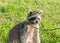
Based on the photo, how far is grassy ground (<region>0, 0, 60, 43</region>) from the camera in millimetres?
10512

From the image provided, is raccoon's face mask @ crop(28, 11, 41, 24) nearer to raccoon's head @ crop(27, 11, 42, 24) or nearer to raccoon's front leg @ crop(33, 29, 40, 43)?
raccoon's head @ crop(27, 11, 42, 24)

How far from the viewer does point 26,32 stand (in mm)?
9586

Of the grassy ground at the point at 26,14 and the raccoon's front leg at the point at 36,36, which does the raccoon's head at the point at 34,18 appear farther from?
the raccoon's front leg at the point at 36,36

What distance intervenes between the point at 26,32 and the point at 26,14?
3.36 meters

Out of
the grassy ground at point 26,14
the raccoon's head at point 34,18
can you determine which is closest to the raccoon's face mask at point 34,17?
the raccoon's head at point 34,18

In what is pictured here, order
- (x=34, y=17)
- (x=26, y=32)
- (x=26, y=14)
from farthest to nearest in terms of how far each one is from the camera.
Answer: (x=26, y=14), (x=26, y=32), (x=34, y=17)

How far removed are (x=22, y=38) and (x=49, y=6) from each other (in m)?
5.91

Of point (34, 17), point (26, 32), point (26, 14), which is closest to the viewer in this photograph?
point (34, 17)

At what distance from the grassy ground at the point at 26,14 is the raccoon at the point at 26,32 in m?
0.29

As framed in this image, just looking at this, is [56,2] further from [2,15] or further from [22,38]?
[22,38]

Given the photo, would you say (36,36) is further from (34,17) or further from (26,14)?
(26,14)

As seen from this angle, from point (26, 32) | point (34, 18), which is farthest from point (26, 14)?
point (34, 18)

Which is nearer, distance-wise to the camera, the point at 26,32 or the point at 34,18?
the point at 34,18

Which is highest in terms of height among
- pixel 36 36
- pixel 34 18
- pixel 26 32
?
pixel 34 18
